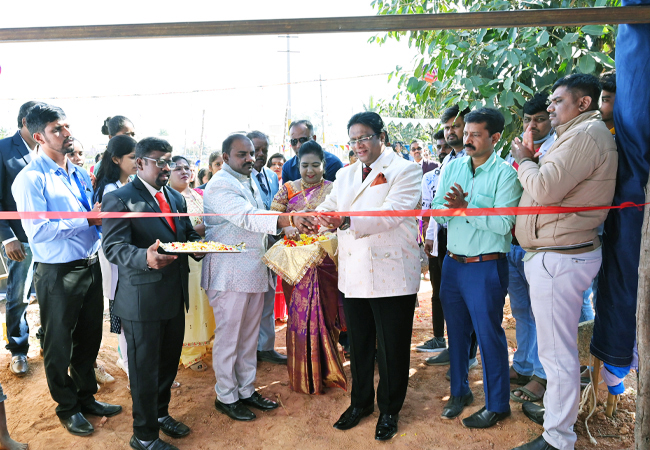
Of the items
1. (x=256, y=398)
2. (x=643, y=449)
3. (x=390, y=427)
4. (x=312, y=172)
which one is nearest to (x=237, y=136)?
(x=312, y=172)

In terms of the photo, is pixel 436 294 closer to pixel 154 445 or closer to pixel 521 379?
pixel 521 379

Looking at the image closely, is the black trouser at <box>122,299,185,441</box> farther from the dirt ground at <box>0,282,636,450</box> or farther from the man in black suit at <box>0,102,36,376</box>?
the man in black suit at <box>0,102,36,376</box>

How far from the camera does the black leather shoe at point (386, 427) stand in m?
3.29

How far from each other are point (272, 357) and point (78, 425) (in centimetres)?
184

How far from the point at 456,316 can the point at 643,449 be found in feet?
4.36

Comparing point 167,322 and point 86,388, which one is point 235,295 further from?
point 86,388

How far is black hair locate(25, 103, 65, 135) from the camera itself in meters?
3.28

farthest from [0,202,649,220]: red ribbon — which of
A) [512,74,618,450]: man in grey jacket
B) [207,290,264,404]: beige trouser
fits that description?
[207,290,264,404]: beige trouser

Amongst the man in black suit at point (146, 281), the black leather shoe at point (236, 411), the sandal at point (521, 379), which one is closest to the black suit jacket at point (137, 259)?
the man in black suit at point (146, 281)

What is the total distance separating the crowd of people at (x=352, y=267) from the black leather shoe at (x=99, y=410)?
0.6 inches

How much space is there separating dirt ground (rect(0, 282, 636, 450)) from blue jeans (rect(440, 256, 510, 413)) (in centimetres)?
33

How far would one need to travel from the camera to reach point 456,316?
3516 millimetres

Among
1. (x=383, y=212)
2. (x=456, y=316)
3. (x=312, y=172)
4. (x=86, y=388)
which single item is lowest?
(x=86, y=388)

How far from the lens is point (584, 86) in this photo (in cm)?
280
